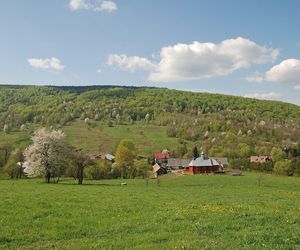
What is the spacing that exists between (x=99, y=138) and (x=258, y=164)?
90.5m

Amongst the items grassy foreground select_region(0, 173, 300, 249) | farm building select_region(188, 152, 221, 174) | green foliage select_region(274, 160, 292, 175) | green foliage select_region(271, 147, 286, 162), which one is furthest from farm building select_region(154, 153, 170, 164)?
grassy foreground select_region(0, 173, 300, 249)

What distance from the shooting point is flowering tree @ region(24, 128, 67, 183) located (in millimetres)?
65500

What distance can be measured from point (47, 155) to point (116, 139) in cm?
11328

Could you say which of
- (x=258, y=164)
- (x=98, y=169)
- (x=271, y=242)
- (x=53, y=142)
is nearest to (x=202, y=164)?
(x=258, y=164)

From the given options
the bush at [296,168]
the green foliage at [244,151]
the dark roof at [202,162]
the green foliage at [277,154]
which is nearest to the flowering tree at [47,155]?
the dark roof at [202,162]

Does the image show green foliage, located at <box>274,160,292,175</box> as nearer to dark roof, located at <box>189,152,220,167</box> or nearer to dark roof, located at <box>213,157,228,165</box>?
dark roof, located at <box>189,152,220,167</box>

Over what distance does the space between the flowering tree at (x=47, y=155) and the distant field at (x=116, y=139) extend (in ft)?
290

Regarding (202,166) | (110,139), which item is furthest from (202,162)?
(110,139)

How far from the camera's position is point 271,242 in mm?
12172

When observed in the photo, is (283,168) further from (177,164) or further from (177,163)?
(177,163)

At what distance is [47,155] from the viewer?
6625 cm

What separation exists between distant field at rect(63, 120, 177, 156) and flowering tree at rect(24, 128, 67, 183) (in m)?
88.4

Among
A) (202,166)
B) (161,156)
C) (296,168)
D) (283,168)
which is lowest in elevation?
(202,166)

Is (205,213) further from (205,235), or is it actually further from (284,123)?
(284,123)
